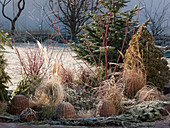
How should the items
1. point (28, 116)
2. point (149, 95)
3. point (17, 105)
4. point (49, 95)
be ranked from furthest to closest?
point (149, 95) → point (49, 95) → point (17, 105) → point (28, 116)

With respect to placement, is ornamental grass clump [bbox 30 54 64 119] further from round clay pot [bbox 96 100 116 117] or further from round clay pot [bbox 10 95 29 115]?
round clay pot [bbox 96 100 116 117]

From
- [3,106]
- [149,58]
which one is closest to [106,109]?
→ [3,106]

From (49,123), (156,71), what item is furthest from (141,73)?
(49,123)

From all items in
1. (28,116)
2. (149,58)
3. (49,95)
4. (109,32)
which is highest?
(109,32)

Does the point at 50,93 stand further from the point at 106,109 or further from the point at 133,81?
the point at 133,81

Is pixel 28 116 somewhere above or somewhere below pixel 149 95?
below

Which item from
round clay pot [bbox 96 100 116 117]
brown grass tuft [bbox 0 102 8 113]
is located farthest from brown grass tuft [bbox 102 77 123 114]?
brown grass tuft [bbox 0 102 8 113]

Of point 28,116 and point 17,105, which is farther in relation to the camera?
point 17,105

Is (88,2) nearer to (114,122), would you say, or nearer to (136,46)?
(136,46)

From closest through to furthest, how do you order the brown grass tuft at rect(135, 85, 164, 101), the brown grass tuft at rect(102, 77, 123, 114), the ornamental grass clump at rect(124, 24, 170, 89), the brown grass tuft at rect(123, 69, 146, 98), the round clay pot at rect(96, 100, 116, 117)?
the round clay pot at rect(96, 100, 116, 117) < the brown grass tuft at rect(102, 77, 123, 114) < the brown grass tuft at rect(135, 85, 164, 101) < the brown grass tuft at rect(123, 69, 146, 98) < the ornamental grass clump at rect(124, 24, 170, 89)

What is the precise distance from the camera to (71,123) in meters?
2.08

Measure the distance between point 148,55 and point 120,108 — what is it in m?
0.97

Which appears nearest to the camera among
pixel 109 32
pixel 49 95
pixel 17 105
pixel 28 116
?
pixel 28 116

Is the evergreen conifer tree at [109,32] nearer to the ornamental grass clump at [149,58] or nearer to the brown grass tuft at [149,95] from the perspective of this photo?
the ornamental grass clump at [149,58]
